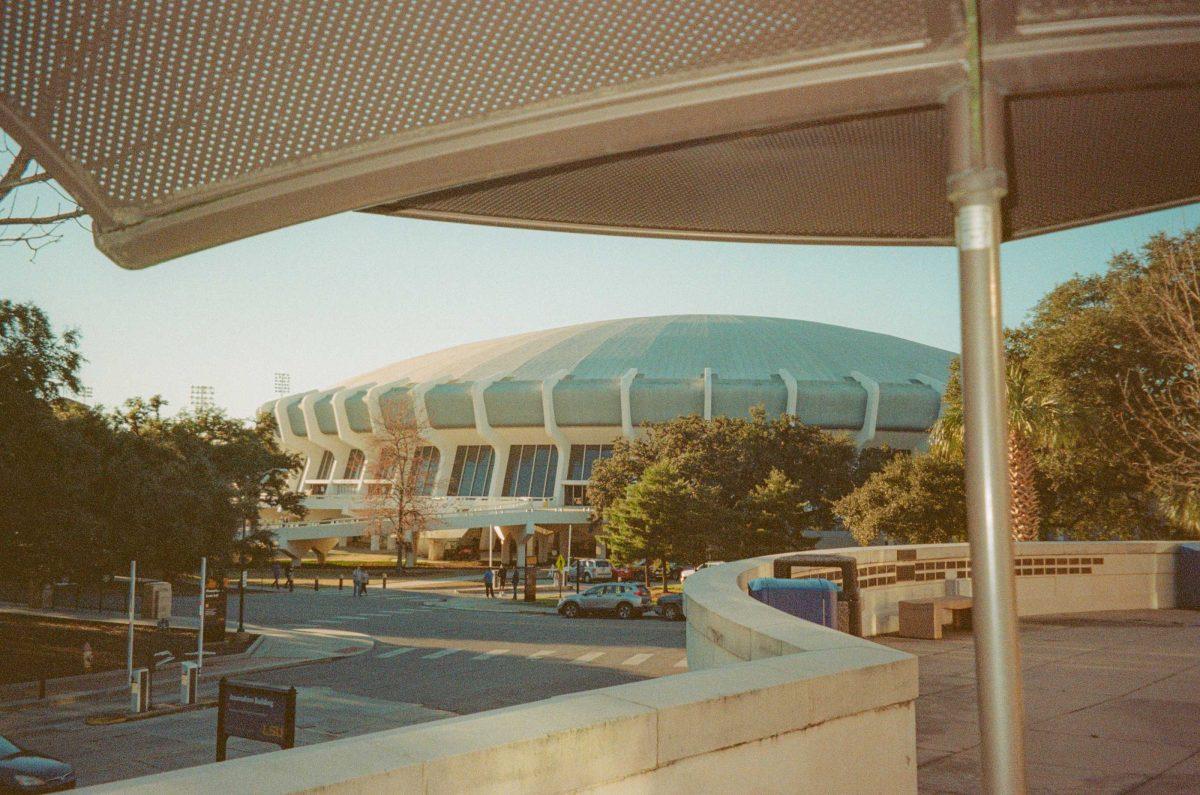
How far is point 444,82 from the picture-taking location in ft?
9.86

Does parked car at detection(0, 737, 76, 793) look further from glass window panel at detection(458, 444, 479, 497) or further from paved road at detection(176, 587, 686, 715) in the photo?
glass window panel at detection(458, 444, 479, 497)

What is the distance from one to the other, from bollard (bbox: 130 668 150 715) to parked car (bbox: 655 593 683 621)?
60.8 ft

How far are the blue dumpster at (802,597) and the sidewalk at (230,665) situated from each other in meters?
15.9

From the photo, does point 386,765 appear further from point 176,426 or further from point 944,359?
point 944,359

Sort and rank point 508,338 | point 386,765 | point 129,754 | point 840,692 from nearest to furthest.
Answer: point 386,765
point 840,692
point 129,754
point 508,338

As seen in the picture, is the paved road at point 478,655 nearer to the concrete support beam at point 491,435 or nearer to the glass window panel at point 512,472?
the concrete support beam at point 491,435

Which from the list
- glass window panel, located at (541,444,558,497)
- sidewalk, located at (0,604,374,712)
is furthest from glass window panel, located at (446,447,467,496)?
sidewalk, located at (0,604,374,712)

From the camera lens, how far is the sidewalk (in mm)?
21031

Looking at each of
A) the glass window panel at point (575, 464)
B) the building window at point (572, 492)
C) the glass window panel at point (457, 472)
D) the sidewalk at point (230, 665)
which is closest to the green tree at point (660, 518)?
the sidewalk at point (230, 665)

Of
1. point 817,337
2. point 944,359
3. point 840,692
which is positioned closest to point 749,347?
point 817,337

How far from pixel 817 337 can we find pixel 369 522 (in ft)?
188

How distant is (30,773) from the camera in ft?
39.4

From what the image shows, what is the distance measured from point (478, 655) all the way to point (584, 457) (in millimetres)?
67539

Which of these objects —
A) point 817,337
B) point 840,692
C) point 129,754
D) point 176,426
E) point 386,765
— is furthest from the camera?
point 817,337
